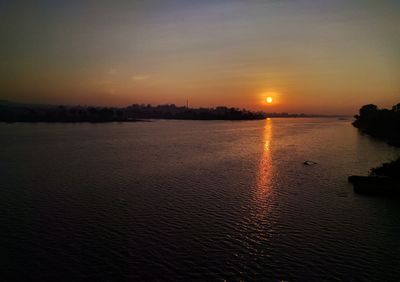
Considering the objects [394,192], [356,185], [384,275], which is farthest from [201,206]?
[394,192]

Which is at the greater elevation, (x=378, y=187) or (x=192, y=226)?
(x=378, y=187)

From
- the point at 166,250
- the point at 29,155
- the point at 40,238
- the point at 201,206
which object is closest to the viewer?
the point at 166,250

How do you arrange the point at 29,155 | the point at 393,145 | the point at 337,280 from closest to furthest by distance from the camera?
1. the point at 337,280
2. the point at 29,155
3. the point at 393,145

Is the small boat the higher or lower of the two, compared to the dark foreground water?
higher

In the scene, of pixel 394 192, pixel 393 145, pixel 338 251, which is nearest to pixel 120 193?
pixel 338 251

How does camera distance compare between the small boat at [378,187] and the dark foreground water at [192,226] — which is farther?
the small boat at [378,187]

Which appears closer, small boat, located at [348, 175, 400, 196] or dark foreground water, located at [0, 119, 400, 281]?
dark foreground water, located at [0, 119, 400, 281]

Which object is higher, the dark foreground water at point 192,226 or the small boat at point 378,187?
the small boat at point 378,187

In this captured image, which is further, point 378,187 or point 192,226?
point 378,187

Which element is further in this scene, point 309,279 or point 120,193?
point 120,193

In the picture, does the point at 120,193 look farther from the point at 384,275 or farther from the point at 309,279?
the point at 384,275
